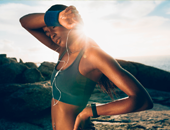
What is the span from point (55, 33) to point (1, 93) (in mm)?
2781

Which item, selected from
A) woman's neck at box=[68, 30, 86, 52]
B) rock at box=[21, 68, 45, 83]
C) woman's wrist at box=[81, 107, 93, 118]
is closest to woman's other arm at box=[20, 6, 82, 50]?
woman's neck at box=[68, 30, 86, 52]

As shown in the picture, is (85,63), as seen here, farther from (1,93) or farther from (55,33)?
(1,93)

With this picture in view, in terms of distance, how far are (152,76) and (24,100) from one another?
249 inches

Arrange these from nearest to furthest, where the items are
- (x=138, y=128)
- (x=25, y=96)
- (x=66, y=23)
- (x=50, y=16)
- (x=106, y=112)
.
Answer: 1. (x=106, y=112)
2. (x=66, y=23)
3. (x=50, y=16)
4. (x=138, y=128)
5. (x=25, y=96)

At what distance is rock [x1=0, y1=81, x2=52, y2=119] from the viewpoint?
2809mm

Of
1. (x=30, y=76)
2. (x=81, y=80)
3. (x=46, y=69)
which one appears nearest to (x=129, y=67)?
(x=46, y=69)

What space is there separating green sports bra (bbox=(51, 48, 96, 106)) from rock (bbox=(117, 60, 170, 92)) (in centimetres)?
590

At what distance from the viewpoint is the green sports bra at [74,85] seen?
915 millimetres

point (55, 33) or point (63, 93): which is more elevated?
point (55, 33)

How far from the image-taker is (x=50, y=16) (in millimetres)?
1055

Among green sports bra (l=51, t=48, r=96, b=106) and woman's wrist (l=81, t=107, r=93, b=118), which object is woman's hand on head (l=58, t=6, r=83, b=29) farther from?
woman's wrist (l=81, t=107, r=93, b=118)

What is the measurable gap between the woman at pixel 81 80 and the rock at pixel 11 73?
3345 millimetres

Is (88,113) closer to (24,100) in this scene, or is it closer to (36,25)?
(36,25)

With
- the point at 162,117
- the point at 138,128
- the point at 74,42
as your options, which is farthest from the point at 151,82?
the point at 74,42
